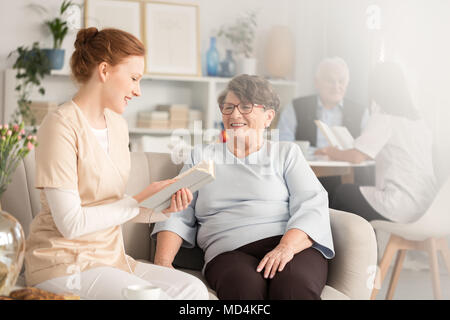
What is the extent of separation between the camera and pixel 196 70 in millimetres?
3771

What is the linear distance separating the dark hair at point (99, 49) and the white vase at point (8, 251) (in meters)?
0.37

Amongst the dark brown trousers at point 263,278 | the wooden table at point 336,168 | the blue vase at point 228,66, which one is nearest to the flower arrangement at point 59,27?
the blue vase at point 228,66

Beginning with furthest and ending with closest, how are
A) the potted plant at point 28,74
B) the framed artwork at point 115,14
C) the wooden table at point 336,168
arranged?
the framed artwork at point 115,14
the potted plant at point 28,74
the wooden table at point 336,168

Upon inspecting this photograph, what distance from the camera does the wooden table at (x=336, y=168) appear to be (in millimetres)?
2391

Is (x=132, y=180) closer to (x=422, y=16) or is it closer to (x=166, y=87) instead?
(x=422, y=16)

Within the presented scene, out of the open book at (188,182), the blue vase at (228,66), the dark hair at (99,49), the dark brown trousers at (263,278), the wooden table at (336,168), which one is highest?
the blue vase at (228,66)

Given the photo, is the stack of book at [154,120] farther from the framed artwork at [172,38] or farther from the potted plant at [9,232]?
the potted plant at [9,232]

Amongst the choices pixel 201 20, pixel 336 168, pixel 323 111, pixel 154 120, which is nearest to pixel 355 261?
pixel 336 168

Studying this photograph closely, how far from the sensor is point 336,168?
2.54 m

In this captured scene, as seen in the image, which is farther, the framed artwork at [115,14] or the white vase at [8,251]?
the framed artwork at [115,14]

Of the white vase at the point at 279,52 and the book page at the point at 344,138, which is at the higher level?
the white vase at the point at 279,52

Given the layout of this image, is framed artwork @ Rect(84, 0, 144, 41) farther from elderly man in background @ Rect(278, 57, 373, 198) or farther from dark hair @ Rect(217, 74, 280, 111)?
dark hair @ Rect(217, 74, 280, 111)

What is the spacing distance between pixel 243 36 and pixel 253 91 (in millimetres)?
2475

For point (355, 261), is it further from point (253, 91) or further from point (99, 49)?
point (99, 49)
